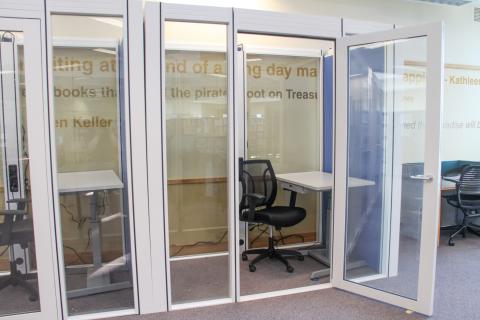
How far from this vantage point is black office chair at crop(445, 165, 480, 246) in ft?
14.1

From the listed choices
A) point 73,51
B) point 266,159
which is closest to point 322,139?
point 266,159

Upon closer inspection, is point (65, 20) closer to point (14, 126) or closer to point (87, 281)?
point (14, 126)

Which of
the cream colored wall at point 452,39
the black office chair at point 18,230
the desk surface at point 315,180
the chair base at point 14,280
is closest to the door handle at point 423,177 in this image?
the desk surface at point 315,180

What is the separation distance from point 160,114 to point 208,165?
3.75 ft

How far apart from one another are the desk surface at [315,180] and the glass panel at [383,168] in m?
0.01

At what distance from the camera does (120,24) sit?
2.66m

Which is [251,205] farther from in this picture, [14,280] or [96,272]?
[14,280]

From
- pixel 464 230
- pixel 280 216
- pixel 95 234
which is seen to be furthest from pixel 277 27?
pixel 464 230

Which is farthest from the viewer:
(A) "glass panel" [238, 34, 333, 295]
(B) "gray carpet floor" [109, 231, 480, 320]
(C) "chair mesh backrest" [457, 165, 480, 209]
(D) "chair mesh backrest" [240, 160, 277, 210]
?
(C) "chair mesh backrest" [457, 165, 480, 209]

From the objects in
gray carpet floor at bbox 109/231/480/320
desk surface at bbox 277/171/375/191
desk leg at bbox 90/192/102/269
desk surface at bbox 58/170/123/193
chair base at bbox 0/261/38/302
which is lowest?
gray carpet floor at bbox 109/231/480/320

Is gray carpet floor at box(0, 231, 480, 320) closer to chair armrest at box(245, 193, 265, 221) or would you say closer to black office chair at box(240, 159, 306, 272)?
black office chair at box(240, 159, 306, 272)

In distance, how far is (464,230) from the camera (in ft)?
15.4

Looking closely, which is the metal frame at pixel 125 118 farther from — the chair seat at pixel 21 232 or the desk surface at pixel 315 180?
the desk surface at pixel 315 180

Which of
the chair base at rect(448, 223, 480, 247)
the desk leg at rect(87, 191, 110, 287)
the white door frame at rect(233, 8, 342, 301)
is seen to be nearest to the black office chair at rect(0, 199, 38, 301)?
the desk leg at rect(87, 191, 110, 287)
